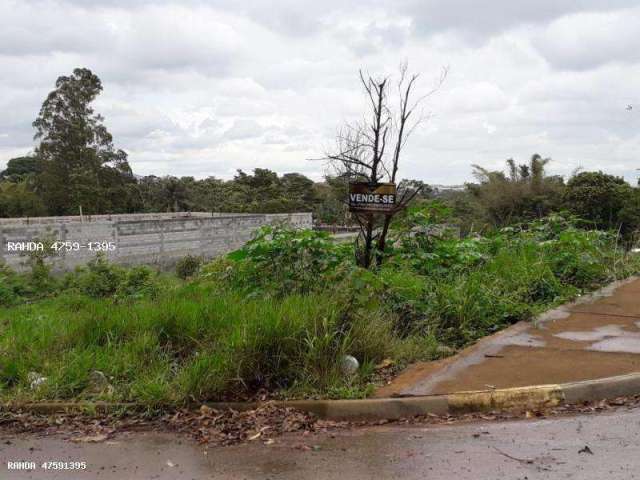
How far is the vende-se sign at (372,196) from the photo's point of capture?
6.85 m

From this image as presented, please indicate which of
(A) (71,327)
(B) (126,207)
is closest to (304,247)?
(A) (71,327)

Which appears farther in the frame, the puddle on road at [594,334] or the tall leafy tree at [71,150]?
the tall leafy tree at [71,150]

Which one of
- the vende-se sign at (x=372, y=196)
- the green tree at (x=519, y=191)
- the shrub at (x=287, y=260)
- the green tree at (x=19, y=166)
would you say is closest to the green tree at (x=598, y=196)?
the green tree at (x=519, y=191)

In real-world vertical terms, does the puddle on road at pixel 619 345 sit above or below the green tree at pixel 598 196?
below

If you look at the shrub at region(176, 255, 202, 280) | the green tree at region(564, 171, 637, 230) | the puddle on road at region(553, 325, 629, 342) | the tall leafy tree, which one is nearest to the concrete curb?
the puddle on road at region(553, 325, 629, 342)

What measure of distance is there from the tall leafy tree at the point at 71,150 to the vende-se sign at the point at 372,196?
3558 centimetres

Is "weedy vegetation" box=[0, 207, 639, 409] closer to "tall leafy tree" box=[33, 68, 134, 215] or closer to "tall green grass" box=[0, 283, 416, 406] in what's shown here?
"tall green grass" box=[0, 283, 416, 406]

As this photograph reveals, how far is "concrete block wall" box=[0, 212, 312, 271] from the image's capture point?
16.0 meters

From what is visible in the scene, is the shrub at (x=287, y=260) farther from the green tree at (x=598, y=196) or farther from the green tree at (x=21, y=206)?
the green tree at (x=21, y=206)

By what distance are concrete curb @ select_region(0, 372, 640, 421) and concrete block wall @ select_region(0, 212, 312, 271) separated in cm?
1055

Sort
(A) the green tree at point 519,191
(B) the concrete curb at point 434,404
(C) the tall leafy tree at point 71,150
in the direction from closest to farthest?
1. (B) the concrete curb at point 434,404
2. (A) the green tree at point 519,191
3. (C) the tall leafy tree at point 71,150

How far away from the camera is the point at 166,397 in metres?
4.85

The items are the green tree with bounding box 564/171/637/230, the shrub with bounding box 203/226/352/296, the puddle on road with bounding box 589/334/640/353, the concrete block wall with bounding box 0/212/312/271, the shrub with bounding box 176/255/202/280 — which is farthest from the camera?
the green tree with bounding box 564/171/637/230

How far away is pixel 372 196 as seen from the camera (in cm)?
686
